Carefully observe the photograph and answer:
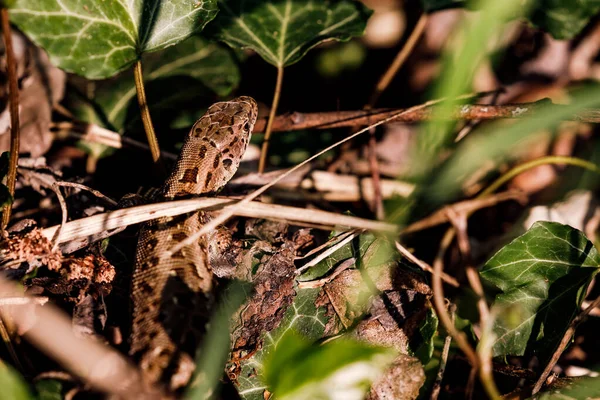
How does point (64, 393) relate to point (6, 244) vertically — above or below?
below


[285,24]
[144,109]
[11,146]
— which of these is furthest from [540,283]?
[11,146]

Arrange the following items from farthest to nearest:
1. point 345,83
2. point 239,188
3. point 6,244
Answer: point 345,83, point 239,188, point 6,244

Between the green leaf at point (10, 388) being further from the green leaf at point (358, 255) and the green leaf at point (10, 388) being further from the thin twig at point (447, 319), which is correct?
the thin twig at point (447, 319)

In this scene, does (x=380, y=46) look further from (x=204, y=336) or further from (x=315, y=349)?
(x=315, y=349)

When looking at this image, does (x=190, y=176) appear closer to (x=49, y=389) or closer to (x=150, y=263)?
(x=150, y=263)

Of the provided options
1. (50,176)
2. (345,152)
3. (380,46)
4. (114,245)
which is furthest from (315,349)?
(380,46)

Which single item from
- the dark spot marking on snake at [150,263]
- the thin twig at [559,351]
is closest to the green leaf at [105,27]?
the dark spot marking on snake at [150,263]
